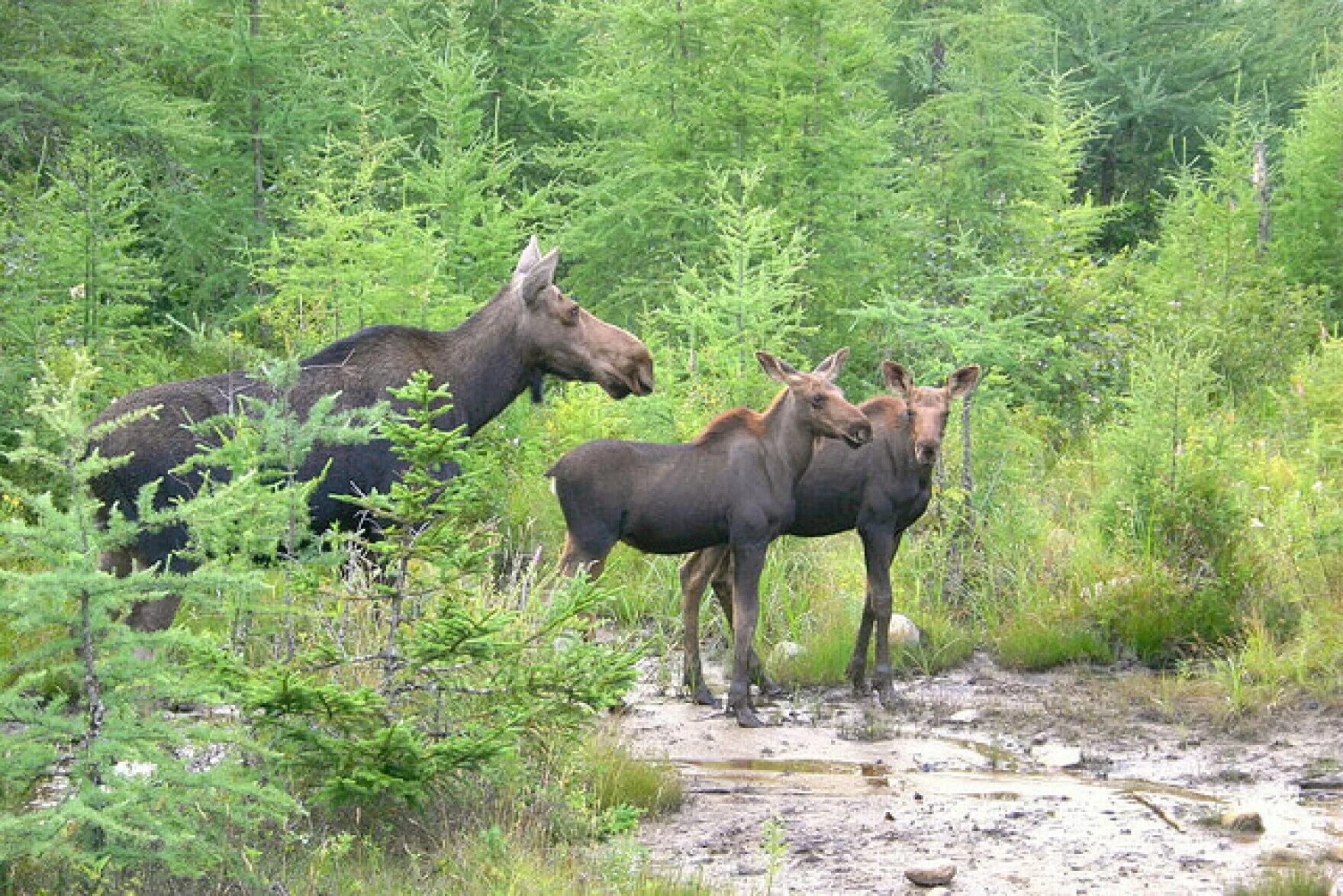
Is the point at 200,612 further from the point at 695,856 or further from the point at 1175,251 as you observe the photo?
the point at 1175,251

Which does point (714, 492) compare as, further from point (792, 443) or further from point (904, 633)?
point (904, 633)

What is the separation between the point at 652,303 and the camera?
Answer: 1842 centimetres

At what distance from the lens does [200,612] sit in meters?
10.7

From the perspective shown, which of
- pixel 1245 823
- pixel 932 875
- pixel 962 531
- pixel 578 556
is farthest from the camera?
pixel 962 531

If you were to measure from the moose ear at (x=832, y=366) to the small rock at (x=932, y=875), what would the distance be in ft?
14.1

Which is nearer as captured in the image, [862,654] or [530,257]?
[530,257]

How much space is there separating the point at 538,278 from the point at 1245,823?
4899mm

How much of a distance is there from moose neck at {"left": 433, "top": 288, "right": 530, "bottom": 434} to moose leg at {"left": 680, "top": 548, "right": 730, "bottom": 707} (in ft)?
5.89

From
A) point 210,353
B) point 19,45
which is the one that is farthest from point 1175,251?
point 19,45

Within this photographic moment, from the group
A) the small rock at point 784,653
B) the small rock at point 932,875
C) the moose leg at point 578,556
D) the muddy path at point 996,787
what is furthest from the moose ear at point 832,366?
the small rock at point 932,875

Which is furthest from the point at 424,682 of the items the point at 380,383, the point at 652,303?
the point at 652,303

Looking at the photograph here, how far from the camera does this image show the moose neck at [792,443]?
10.8 metres

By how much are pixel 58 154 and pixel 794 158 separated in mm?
7227

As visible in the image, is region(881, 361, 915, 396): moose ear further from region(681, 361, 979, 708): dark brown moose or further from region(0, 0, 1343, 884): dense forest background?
region(0, 0, 1343, 884): dense forest background
